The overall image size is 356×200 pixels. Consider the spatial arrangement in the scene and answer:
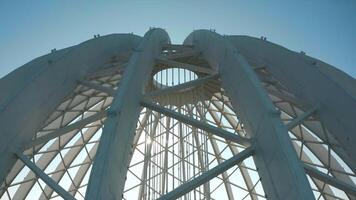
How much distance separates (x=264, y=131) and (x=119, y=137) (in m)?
4.51

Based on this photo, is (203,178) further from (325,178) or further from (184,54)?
(184,54)

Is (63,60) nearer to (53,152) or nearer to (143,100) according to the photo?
(143,100)

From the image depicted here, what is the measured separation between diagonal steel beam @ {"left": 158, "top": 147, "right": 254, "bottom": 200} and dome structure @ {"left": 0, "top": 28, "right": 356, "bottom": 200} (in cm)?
3

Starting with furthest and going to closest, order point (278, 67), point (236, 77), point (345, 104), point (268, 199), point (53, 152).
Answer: point (53, 152) → point (278, 67) → point (236, 77) → point (345, 104) → point (268, 199)

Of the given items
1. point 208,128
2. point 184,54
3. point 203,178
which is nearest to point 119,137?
point 203,178

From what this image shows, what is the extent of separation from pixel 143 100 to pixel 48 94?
154 inches

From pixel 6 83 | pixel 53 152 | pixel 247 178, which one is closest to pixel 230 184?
pixel 247 178

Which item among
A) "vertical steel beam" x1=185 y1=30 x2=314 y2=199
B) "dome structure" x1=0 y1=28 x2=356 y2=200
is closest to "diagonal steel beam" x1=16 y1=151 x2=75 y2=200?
"dome structure" x1=0 y1=28 x2=356 y2=200

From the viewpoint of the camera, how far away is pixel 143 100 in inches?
646

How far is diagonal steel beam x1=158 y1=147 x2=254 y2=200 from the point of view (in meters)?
11.6

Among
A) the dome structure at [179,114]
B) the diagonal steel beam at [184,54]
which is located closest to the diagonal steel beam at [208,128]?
the dome structure at [179,114]

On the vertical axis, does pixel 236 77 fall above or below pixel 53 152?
below

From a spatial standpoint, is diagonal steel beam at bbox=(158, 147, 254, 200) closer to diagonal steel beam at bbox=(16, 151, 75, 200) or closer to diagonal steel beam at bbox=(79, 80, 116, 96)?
diagonal steel beam at bbox=(16, 151, 75, 200)

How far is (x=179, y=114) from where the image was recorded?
15.6 m
